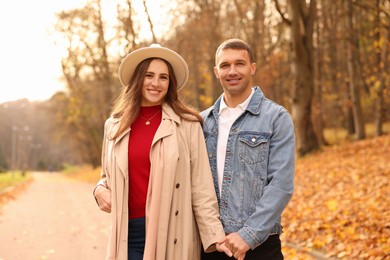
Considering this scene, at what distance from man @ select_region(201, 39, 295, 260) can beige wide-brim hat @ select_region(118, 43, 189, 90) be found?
1.08 feet

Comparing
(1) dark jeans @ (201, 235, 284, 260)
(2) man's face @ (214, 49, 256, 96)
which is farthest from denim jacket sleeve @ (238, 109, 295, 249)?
(2) man's face @ (214, 49, 256, 96)

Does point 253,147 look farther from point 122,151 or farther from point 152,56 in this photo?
point 152,56

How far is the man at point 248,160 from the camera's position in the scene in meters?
3.18

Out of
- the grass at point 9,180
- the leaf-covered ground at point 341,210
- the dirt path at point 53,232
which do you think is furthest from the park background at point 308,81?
the grass at point 9,180

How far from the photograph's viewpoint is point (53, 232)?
436 inches

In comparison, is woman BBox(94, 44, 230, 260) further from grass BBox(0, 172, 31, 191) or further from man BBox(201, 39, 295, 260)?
grass BBox(0, 172, 31, 191)

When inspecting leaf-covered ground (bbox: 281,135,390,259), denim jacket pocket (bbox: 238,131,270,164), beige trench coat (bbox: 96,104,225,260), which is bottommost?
leaf-covered ground (bbox: 281,135,390,259)

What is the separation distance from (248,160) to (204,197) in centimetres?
39

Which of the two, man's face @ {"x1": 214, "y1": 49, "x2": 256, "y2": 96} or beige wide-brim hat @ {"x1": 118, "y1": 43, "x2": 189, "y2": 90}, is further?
beige wide-brim hat @ {"x1": 118, "y1": 43, "x2": 189, "y2": 90}

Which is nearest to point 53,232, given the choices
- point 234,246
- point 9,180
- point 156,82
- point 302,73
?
point 156,82

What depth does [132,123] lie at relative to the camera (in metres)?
3.62

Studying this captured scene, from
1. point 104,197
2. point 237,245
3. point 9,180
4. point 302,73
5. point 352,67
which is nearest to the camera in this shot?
point 237,245

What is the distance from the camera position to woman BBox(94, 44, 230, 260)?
11.0 ft

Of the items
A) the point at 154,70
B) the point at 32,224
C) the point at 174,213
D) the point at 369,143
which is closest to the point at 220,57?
the point at 154,70
